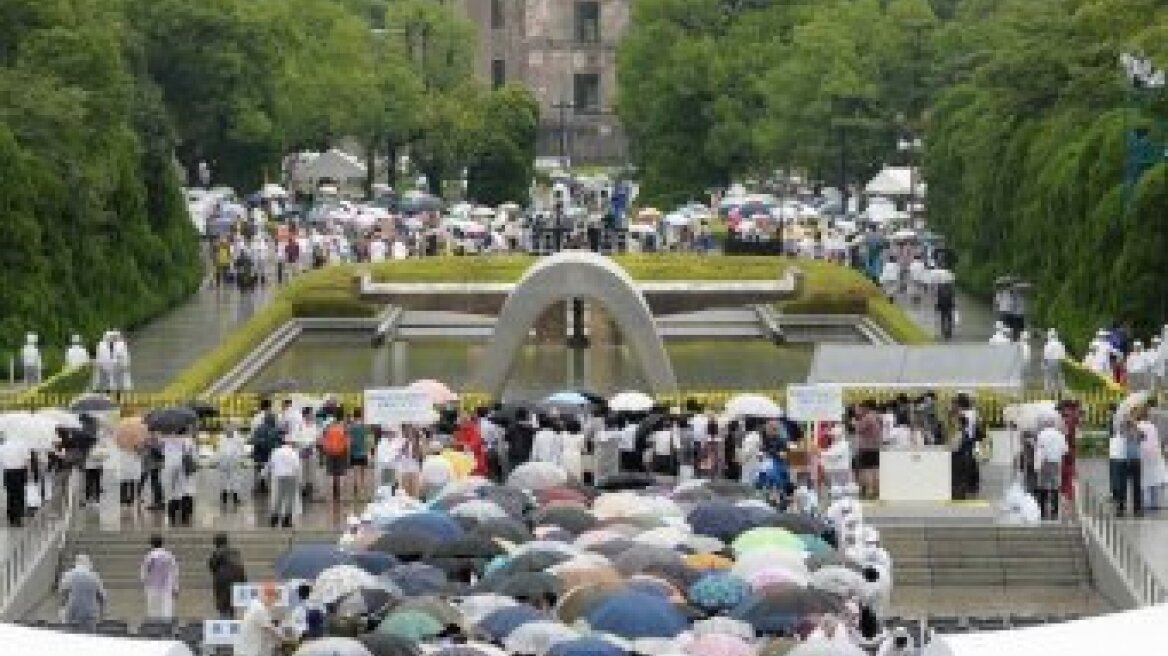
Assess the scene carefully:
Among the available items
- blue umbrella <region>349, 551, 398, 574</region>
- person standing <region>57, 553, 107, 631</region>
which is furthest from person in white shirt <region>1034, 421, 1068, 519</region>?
person standing <region>57, 553, 107, 631</region>

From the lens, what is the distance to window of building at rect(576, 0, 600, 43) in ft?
513

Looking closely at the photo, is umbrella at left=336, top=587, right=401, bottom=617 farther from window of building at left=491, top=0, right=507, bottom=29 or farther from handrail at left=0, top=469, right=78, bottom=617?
window of building at left=491, top=0, right=507, bottom=29

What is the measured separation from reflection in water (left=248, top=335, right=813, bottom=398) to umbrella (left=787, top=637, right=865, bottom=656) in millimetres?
29940

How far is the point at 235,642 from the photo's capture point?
3288 centimetres

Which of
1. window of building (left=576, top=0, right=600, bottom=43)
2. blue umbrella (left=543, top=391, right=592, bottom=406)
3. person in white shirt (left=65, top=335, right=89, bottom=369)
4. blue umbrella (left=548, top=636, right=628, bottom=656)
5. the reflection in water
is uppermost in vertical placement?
window of building (left=576, top=0, right=600, bottom=43)

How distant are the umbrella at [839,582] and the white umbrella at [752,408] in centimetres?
1194

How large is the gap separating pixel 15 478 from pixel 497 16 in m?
114

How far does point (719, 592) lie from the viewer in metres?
34.4

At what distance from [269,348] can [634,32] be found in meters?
48.4

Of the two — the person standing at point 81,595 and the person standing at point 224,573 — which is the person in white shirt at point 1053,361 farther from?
the person standing at point 81,595

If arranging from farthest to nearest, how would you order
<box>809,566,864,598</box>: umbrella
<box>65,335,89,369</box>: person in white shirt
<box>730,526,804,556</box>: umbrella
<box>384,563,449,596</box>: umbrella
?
1. <box>65,335,89,369</box>: person in white shirt
2. <box>730,526,804,556</box>: umbrella
3. <box>809,566,864,598</box>: umbrella
4. <box>384,563,449,596</box>: umbrella

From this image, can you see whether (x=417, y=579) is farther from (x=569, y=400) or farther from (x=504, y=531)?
(x=569, y=400)

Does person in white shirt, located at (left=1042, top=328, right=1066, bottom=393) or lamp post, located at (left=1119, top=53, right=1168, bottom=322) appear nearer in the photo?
person in white shirt, located at (left=1042, top=328, right=1066, bottom=393)

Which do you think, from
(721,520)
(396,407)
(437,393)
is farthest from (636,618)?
(437,393)
